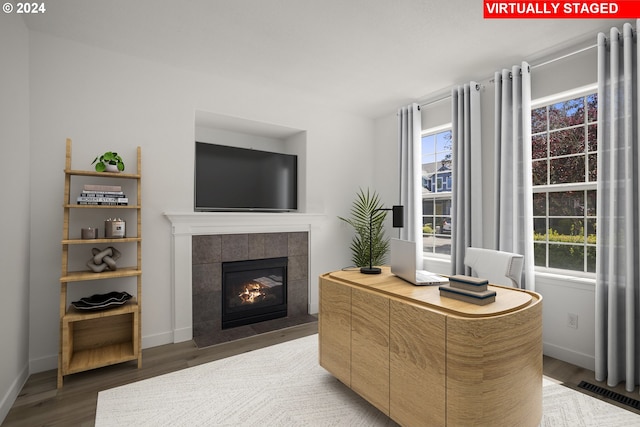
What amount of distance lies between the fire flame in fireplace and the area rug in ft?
3.49

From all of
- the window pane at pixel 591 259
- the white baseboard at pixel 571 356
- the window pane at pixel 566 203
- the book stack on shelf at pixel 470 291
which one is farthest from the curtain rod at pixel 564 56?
the white baseboard at pixel 571 356

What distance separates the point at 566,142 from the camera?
293 centimetres

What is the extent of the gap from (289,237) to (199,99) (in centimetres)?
182

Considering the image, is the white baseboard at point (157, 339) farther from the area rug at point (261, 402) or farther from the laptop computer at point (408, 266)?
the laptop computer at point (408, 266)

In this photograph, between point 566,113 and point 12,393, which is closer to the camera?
point 12,393

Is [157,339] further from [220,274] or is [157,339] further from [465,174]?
[465,174]

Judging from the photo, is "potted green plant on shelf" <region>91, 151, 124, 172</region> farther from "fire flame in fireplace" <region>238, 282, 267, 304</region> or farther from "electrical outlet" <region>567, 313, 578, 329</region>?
"electrical outlet" <region>567, 313, 578, 329</region>

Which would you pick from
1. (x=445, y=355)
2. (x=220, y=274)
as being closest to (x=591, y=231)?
(x=445, y=355)

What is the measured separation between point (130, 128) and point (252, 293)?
2096 millimetres

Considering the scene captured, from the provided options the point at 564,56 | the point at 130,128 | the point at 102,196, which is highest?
the point at 564,56

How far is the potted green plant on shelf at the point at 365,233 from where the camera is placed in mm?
4250

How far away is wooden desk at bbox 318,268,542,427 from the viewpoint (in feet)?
4.64

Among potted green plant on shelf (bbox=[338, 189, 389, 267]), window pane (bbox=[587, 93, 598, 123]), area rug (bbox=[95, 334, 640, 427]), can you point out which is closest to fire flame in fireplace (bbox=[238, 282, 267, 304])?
area rug (bbox=[95, 334, 640, 427])

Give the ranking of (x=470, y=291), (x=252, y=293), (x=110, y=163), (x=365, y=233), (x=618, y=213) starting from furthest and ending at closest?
(x=365, y=233) → (x=252, y=293) → (x=110, y=163) → (x=618, y=213) → (x=470, y=291)
